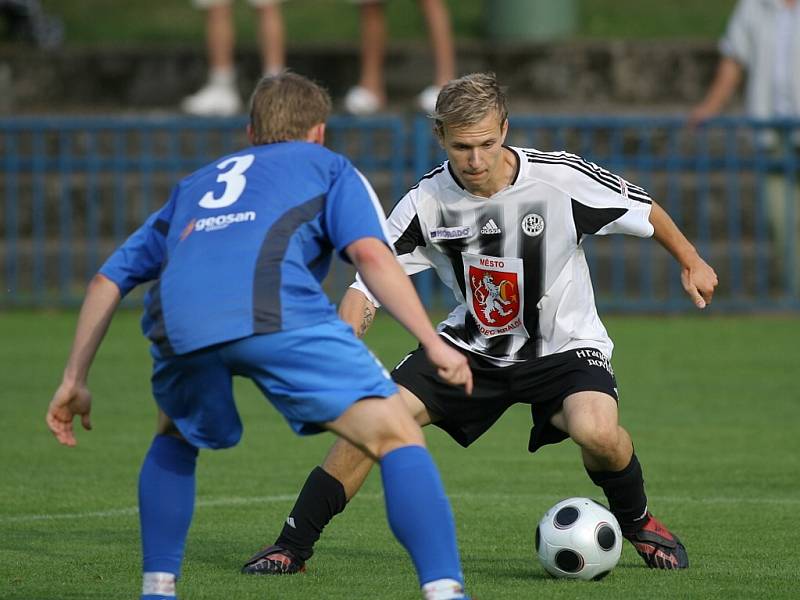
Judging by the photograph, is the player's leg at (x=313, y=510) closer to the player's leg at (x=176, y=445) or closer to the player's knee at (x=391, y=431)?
the player's leg at (x=176, y=445)

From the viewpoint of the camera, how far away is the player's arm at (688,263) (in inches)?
235

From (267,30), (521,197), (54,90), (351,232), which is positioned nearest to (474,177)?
(521,197)

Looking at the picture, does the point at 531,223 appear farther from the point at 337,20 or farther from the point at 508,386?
the point at 337,20

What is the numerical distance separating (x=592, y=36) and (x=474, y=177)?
47.9 ft

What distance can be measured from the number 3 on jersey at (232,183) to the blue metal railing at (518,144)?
9.68 m

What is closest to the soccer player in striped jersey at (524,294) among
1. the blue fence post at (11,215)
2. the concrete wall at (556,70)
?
the blue fence post at (11,215)

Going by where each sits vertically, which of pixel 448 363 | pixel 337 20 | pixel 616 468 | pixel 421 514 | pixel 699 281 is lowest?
pixel 337 20

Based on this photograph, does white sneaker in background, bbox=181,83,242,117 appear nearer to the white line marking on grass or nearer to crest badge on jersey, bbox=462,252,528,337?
the white line marking on grass

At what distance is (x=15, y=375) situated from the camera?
453 inches

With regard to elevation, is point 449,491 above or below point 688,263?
below

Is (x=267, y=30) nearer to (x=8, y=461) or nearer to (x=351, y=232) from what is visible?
(x=8, y=461)

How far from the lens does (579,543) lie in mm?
5668

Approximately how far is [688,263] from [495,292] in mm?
724

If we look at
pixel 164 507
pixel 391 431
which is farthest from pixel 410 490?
pixel 164 507
